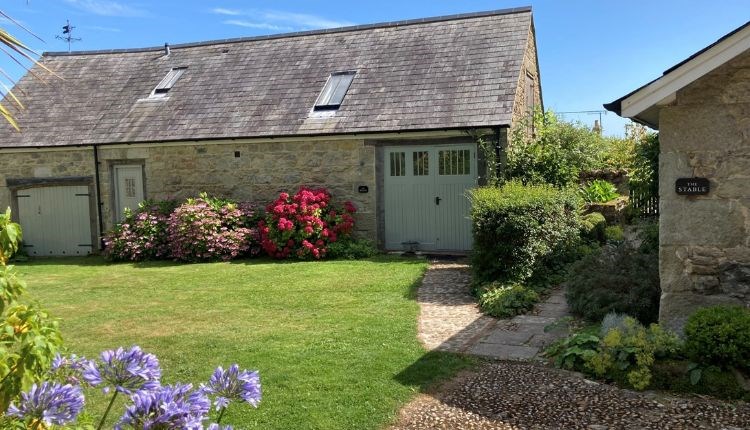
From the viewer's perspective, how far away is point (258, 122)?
14359 millimetres

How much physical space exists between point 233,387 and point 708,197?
5077 mm

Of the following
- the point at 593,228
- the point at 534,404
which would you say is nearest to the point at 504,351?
the point at 534,404

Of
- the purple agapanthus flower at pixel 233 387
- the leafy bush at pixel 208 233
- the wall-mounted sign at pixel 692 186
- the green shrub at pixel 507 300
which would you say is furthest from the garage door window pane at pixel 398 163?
the purple agapanthus flower at pixel 233 387

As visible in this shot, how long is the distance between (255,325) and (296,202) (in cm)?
614

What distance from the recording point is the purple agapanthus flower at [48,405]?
2068 mm

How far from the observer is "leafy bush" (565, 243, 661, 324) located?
662 cm

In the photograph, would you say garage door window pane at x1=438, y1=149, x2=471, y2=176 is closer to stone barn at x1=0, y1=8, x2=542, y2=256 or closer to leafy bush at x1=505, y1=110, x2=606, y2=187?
stone barn at x1=0, y1=8, x2=542, y2=256

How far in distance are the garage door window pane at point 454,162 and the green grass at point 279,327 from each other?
2.31 m

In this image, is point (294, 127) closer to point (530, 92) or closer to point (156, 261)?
point (156, 261)

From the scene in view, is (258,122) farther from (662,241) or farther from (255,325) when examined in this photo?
(662,241)

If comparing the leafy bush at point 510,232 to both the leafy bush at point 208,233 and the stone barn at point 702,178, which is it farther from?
the leafy bush at point 208,233

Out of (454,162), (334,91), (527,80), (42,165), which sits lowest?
(454,162)

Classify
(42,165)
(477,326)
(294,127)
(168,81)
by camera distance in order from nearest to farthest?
1. (477,326)
2. (294,127)
3. (42,165)
4. (168,81)

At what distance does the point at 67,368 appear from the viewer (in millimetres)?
2838
